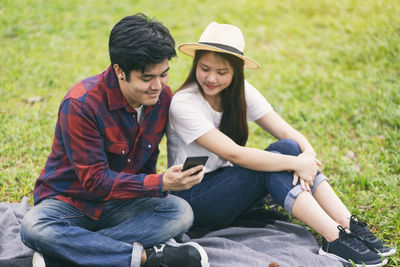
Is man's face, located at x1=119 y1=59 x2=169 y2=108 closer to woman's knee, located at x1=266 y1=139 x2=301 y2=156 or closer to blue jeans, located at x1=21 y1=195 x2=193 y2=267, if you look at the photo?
blue jeans, located at x1=21 y1=195 x2=193 y2=267

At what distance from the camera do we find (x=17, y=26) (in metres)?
A: 7.91

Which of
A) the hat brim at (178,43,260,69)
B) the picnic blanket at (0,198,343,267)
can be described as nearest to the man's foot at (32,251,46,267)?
the picnic blanket at (0,198,343,267)

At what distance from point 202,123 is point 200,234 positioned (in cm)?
92

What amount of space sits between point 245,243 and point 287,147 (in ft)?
2.72

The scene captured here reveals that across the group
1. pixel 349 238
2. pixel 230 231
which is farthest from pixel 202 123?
pixel 349 238

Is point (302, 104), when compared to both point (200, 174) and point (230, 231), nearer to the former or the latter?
point (230, 231)

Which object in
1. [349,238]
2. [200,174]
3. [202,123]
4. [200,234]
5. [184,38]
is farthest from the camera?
[184,38]

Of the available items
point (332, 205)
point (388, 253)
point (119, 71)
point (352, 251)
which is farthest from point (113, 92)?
point (388, 253)

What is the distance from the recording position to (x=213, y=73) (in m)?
3.35

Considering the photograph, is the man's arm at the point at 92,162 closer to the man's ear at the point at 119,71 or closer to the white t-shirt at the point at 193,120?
the man's ear at the point at 119,71

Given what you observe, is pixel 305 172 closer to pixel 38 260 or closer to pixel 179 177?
pixel 179 177

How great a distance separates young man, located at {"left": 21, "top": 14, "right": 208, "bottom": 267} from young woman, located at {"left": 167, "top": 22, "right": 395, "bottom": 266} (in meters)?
0.32

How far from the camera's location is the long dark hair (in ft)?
11.5

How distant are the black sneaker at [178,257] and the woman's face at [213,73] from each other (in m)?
1.19
